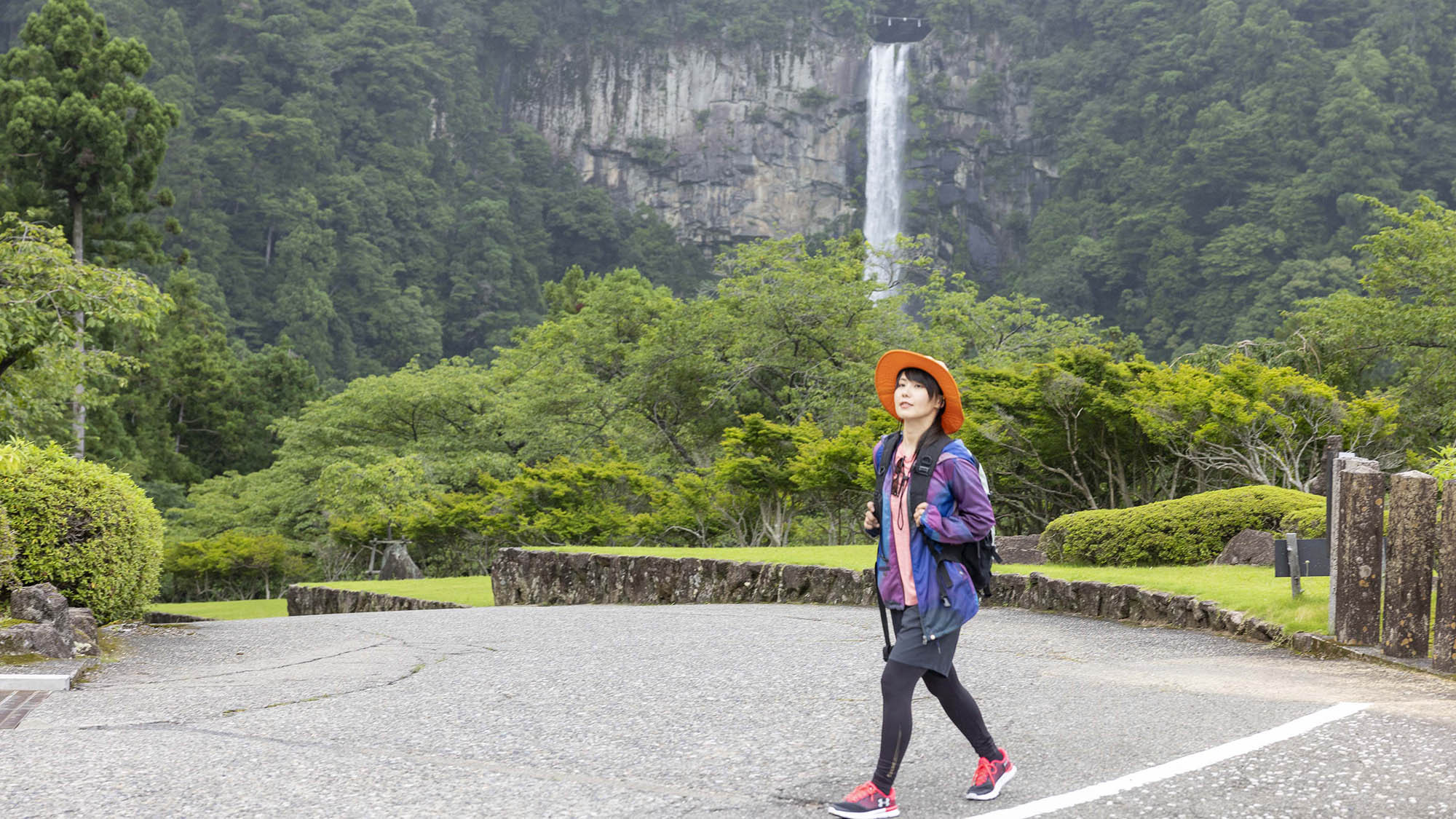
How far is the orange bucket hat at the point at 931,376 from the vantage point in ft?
12.5

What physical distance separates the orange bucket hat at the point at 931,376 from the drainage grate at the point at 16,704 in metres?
3.90

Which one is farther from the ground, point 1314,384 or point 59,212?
point 59,212

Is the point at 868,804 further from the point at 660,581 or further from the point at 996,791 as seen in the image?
the point at 660,581

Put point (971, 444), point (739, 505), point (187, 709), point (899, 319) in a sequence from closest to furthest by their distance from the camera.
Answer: point (187, 709) → point (971, 444) → point (739, 505) → point (899, 319)

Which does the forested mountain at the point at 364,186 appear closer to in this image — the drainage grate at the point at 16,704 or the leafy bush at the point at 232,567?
the leafy bush at the point at 232,567

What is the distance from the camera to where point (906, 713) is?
144 inches

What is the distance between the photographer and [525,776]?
4.14 metres

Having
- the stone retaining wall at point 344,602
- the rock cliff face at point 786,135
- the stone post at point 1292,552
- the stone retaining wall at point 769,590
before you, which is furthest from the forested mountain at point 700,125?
the stone post at point 1292,552

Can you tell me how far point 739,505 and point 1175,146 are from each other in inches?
2828

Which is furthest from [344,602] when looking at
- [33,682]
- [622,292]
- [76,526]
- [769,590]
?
[622,292]

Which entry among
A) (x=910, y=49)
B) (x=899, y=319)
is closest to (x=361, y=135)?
(x=910, y=49)

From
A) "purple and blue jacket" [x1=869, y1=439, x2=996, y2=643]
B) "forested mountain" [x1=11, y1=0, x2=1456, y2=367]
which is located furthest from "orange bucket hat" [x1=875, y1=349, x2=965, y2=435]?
"forested mountain" [x1=11, y1=0, x2=1456, y2=367]

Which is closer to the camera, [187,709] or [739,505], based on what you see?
[187,709]

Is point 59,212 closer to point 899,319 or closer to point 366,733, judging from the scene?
point 899,319
